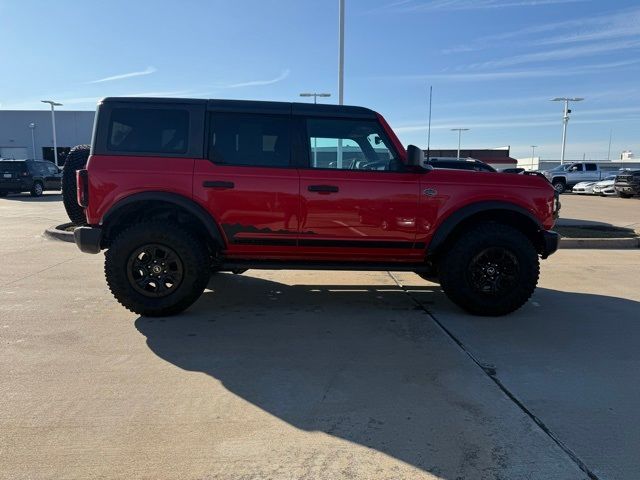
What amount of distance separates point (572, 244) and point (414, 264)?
623 centimetres

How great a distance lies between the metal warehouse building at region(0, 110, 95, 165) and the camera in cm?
5078

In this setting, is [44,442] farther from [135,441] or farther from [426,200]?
[426,200]

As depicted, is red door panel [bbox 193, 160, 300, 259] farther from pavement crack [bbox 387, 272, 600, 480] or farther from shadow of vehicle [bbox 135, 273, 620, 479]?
pavement crack [bbox 387, 272, 600, 480]

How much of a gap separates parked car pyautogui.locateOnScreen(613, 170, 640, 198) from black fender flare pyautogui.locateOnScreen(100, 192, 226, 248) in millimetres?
24662

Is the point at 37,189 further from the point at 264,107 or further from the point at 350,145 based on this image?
the point at 350,145

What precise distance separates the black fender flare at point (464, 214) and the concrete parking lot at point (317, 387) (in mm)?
813

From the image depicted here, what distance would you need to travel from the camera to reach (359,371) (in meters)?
3.74

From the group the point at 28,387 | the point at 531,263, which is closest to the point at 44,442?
the point at 28,387

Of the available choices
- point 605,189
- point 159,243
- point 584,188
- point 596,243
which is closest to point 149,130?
point 159,243

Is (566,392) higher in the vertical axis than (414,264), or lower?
lower

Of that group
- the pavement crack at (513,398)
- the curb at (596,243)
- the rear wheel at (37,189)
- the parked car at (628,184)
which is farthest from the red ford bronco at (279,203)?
the parked car at (628,184)

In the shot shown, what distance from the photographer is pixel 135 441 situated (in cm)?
277

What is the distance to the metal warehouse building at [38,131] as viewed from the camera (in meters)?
50.8

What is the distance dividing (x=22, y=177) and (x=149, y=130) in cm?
2052
